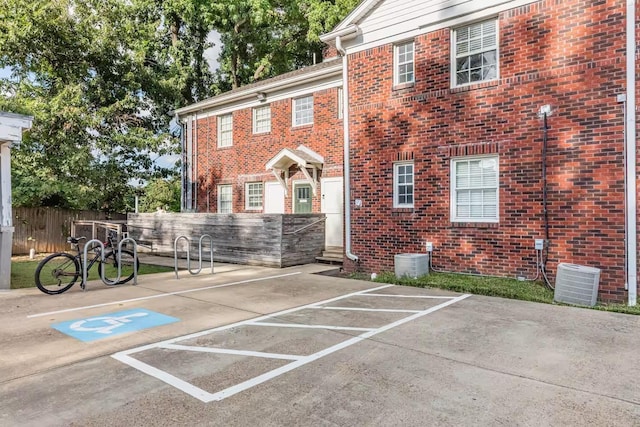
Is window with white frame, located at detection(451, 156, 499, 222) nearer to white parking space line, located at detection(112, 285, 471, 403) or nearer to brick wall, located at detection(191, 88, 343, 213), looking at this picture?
white parking space line, located at detection(112, 285, 471, 403)

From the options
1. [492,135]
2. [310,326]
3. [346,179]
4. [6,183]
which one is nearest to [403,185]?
[346,179]

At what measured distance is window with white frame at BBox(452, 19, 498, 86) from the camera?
8.25 m

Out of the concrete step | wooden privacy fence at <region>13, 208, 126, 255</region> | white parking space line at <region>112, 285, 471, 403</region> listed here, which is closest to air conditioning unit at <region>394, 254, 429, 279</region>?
white parking space line at <region>112, 285, 471, 403</region>

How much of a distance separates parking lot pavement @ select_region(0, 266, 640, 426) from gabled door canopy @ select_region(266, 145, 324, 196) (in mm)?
6508

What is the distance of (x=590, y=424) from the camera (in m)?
2.87

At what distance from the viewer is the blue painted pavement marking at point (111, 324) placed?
5.04 metres

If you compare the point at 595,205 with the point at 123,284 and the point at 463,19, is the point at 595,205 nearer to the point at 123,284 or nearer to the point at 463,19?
the point at 463,19

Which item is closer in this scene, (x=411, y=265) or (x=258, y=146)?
(x=411, y=265)

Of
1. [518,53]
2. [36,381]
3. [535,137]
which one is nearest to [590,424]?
[36,381]

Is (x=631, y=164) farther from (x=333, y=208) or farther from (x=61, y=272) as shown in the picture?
(x=61, y=272)

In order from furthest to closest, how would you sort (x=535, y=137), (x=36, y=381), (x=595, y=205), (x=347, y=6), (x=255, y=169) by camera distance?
(x=347, y=6)
(x=255, y=169)
(x=535, y=137)
(x=595, y=205)
(x=36, y=381)

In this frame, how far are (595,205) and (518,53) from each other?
3191 millimetres

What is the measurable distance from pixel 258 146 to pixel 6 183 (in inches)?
310

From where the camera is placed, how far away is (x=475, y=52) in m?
8.46
